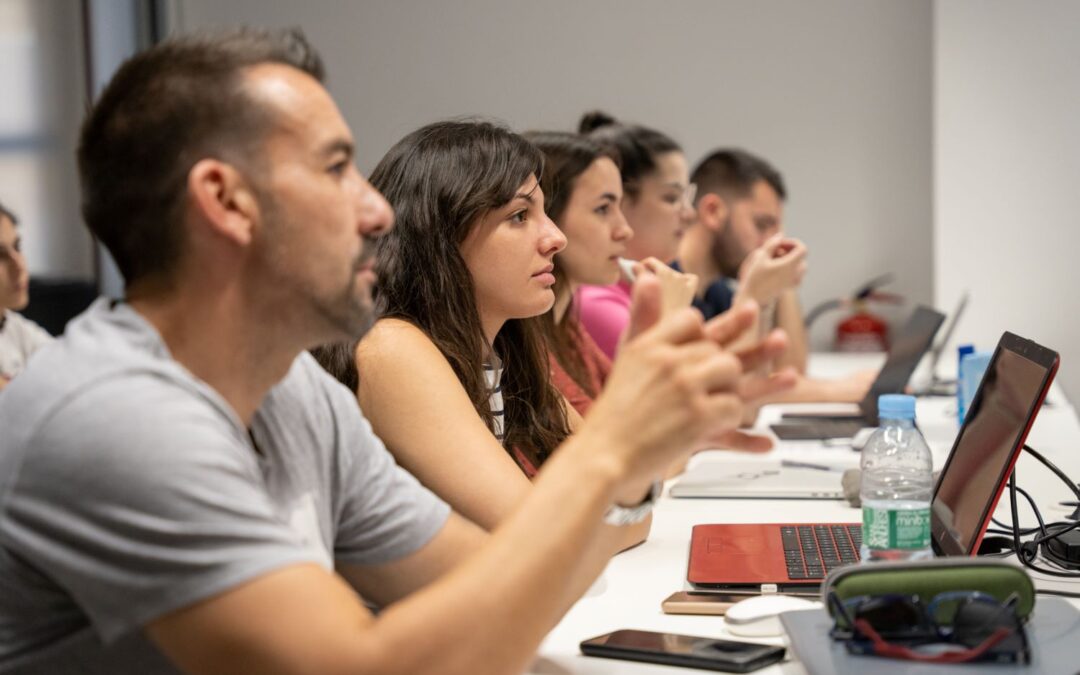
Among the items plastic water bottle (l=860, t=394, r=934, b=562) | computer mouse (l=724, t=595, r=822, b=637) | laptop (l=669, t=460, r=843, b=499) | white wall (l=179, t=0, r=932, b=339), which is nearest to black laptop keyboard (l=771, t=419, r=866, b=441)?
laptop (l=669, t=460, r=843, b=499)

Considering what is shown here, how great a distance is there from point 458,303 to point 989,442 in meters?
0.79

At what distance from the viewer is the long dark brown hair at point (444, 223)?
1871mm

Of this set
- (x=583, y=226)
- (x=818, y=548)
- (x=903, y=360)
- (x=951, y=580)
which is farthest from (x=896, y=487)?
(x=903, y=360)

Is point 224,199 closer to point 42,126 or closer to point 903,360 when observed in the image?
point 903,360

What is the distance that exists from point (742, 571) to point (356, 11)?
4463 mm

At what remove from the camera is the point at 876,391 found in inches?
125

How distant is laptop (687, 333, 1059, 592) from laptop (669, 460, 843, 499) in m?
0.35

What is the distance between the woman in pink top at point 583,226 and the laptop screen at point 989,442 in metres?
1.08

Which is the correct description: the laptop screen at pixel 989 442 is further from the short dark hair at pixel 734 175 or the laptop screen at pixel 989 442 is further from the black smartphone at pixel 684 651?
the short dark hair at pixel 734 175

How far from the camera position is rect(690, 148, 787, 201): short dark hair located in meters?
4.37

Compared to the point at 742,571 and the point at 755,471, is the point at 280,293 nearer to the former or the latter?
the point at 742,571

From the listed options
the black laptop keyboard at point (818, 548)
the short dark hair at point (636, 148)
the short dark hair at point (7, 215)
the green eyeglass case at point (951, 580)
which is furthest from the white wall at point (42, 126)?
the green eyeglass case at point (951, 580)

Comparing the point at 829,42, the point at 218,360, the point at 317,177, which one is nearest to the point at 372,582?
the point at 218,360

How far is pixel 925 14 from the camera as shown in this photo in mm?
5035
